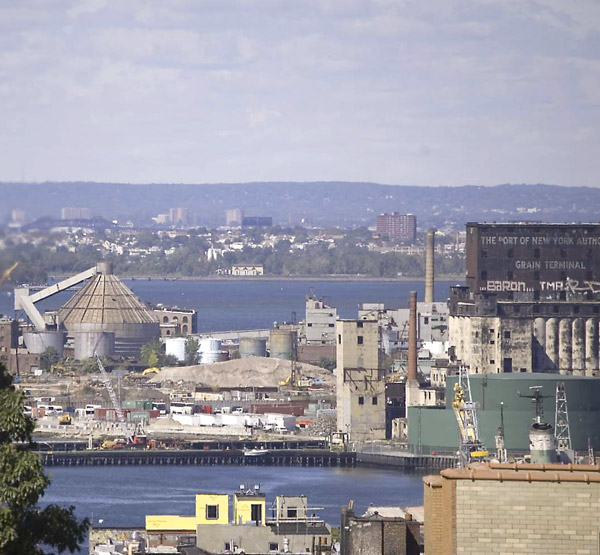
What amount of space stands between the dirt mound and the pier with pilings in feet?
88.4

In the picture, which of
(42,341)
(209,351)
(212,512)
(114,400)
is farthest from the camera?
(209,351)

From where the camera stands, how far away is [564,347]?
8369 centimetres

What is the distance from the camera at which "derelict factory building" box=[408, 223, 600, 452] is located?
81750 millimetres

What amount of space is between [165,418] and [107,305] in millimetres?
37133

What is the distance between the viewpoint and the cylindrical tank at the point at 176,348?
116875 mm

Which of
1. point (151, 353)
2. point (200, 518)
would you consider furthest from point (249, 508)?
point (151, 353)

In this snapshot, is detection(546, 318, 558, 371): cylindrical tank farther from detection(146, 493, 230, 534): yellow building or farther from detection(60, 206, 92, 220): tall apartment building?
detection(146, 493, 230, 534): yellow building

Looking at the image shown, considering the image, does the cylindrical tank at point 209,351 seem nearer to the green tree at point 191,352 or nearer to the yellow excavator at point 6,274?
the green tree at point 191,352

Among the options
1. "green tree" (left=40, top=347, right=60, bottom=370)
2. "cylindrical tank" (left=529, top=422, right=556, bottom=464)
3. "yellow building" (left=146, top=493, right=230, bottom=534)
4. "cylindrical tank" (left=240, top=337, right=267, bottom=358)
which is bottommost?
"yellow building" (left=146, top=493, right=230, bottom=534)

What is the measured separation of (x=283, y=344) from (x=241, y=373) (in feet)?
32.6

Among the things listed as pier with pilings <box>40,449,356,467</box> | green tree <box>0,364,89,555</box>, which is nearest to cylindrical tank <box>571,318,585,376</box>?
pier with pilings <box>40,449,356,467</box>

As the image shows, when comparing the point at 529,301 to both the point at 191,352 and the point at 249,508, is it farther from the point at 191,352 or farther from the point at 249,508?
the point at 249,508

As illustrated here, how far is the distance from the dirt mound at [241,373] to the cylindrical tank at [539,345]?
21.1 m

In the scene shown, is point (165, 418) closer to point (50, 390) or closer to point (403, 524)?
point (50, 390)
